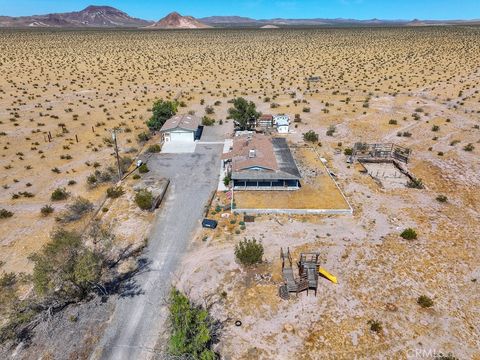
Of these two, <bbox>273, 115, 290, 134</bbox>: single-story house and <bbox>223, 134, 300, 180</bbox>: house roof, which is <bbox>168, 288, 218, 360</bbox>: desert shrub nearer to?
<bbox>223, 134, 300, 180</bbox>: house roof

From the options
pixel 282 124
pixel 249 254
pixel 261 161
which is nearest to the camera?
pixel 249 254

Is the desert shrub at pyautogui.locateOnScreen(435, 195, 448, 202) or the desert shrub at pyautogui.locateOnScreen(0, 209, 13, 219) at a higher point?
the desert shrub at pyautogui.locateOnScreen(435, 195, 448, 202)

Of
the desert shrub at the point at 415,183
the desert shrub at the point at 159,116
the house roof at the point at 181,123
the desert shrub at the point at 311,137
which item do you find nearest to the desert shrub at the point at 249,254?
the desert shrub at the point at 415,183

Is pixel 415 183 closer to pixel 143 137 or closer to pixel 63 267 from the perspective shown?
pixel 63 267

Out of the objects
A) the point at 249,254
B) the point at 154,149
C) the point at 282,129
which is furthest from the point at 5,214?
the point at 282,129

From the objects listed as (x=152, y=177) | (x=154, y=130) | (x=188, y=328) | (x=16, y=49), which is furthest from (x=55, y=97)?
(x=16, y=49)

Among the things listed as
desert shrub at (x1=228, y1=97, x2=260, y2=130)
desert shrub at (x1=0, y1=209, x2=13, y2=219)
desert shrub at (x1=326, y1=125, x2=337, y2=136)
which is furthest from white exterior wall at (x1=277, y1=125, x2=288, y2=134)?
desert shrub at (x1=0, y1=209, x2=13, y2=219)
